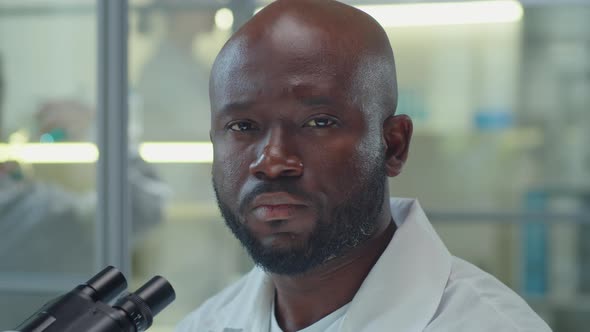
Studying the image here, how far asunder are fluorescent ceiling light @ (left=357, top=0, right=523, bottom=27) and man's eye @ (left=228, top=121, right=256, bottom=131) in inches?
90.7

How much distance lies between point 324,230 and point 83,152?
2503mm

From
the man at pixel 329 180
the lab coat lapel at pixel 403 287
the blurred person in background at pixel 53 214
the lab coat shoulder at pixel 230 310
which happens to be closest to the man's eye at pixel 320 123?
the man at pixel 329 180

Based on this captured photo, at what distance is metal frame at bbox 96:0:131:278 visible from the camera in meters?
2.84

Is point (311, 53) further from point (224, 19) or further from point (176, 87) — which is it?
point (176, 87)

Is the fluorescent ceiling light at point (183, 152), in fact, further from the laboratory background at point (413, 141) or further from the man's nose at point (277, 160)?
the man's nose at point (277, 160)

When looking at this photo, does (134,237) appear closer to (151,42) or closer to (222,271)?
(222,271)

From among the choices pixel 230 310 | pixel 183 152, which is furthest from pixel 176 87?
pixel 230 310

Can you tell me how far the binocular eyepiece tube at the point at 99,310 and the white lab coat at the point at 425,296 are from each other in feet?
0.89

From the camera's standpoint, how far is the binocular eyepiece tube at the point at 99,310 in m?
0.91

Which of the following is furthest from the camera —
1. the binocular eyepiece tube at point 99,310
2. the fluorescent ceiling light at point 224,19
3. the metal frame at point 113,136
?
the fluorescent ceiling light at point 224,19

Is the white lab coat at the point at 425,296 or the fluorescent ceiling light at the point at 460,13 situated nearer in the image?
the white lab coat at the point at 425,296

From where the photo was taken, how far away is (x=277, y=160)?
102 centimetres

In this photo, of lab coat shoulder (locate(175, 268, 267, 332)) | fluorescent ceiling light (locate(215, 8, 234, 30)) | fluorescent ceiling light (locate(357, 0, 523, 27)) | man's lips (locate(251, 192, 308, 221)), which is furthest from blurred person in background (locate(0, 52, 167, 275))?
man's lips (locate(251, 192, 308, 221))

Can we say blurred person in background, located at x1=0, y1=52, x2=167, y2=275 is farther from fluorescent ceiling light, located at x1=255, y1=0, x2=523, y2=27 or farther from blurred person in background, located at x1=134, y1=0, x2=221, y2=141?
fluorescent ceiling light, located at x1=255, y1=0, x2=523, y2=27
